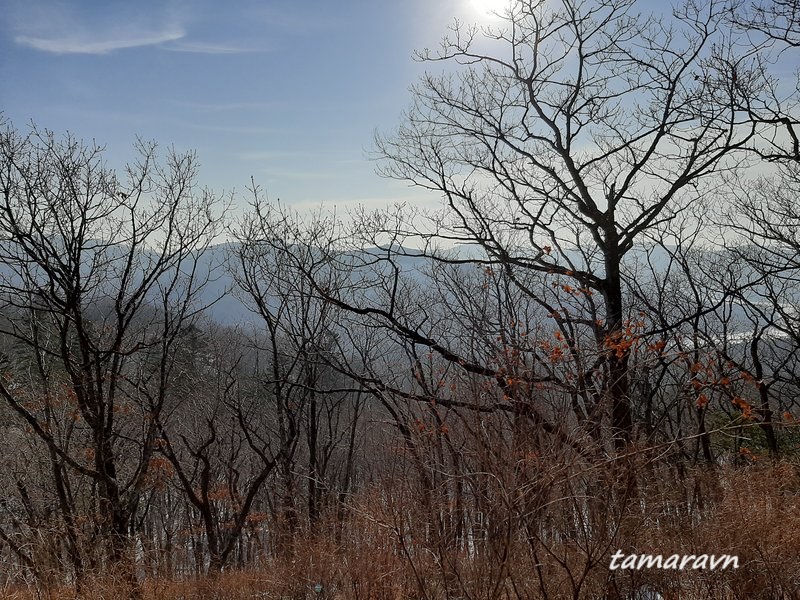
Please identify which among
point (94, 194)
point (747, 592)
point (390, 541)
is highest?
point (94, 194)

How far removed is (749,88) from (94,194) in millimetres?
8942

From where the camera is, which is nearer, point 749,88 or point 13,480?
point 749,88

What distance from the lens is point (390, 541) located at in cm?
593

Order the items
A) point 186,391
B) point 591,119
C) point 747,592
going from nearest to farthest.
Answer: point 747,592 → point 591,119 → point 186,391

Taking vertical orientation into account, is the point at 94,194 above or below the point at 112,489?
above

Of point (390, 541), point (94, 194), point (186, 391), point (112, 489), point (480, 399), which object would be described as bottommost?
point (390, 541)

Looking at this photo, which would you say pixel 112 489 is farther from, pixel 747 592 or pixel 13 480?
pixel 747 592

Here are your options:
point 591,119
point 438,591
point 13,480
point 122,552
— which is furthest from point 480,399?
point 13,480

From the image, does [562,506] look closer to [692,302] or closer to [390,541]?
[390,541]

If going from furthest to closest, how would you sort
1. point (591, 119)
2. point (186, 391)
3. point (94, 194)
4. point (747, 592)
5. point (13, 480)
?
point (186, 391), point (13, 480), point (94, 194), point (591, 119), point (747, 592)

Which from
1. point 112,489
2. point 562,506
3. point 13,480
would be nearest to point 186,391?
point 13,480

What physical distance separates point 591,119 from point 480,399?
4.66m

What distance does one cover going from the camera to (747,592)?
491 cm

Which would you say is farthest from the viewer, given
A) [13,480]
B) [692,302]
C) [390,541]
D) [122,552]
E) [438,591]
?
[692,302]
